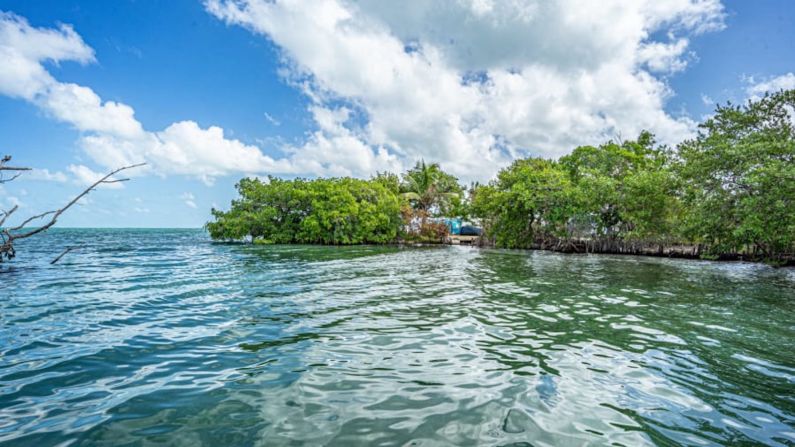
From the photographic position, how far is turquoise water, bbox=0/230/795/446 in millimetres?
3393

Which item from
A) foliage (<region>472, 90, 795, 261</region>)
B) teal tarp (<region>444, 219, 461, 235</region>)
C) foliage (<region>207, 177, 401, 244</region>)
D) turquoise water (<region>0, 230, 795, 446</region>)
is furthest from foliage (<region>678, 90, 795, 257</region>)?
teal tarp (<region>444, 219, 461, 235</region>)

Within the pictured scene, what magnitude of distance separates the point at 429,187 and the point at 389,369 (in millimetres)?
44585

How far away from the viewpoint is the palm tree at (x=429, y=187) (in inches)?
1909

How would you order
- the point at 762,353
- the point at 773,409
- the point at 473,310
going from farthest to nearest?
the point at 473,310, the point at 762,353, the point at 773,409

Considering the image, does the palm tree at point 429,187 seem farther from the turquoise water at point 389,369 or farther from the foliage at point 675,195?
the turquoise water at point 389,369

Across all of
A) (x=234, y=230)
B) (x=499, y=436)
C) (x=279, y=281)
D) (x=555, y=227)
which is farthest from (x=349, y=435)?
(x=234, y=230)

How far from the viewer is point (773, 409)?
12.7 ft

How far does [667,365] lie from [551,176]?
30.6 meters

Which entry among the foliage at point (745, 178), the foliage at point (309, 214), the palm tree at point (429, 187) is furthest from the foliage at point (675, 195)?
the foliage at point (309, 214)

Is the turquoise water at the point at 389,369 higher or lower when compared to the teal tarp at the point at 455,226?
lower

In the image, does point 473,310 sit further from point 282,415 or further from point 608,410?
point 282,415

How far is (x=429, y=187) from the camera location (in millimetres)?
48719

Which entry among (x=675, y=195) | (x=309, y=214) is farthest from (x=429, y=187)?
(x=675, y=195)

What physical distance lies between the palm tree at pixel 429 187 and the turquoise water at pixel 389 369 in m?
38.7
